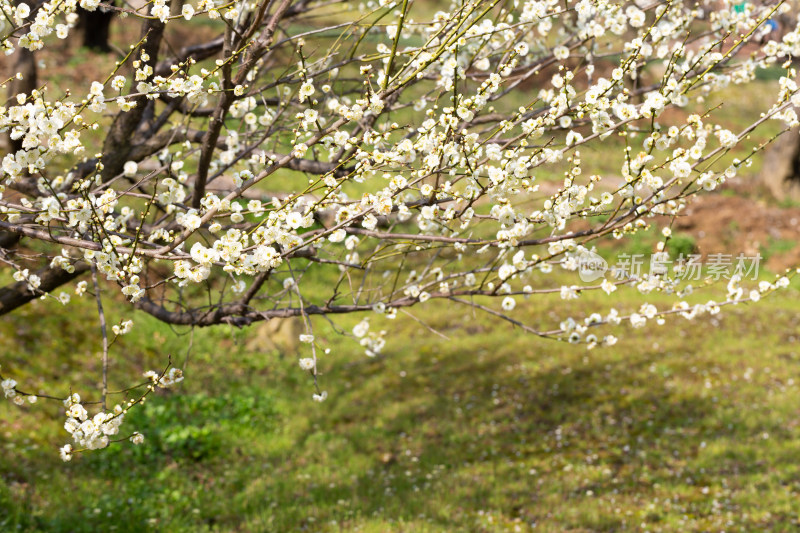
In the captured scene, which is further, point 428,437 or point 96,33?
point 96,33

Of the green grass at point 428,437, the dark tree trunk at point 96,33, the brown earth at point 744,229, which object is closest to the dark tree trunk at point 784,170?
the brown earth at point 744,229

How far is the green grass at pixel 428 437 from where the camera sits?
21.1 feet

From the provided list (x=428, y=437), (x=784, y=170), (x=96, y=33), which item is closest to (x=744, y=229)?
(x=784, y=170)

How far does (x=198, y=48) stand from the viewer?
5.21m

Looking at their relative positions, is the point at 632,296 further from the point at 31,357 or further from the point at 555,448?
the point at 31,357

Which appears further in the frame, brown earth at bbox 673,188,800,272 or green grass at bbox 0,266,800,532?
brown earth at bbox 673,188,800,272

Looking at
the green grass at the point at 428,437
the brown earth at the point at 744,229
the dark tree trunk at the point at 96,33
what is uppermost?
the dark tree trunk at the point at 96,33

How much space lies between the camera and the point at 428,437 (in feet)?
27.5

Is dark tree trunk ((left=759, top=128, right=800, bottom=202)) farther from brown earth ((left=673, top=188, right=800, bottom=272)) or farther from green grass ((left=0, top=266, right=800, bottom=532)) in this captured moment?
green grass ((left=0, top=266, right=800, bottom=532))

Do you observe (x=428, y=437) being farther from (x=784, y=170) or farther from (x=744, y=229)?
(x=784, y=170)

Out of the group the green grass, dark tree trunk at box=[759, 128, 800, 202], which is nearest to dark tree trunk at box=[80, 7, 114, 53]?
the green grass

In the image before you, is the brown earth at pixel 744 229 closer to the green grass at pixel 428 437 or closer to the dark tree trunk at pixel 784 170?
the dark tree trunk at pixel 784 170

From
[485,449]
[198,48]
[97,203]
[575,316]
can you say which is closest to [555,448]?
[485,449]

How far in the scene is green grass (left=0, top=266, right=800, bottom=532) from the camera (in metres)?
6.44
